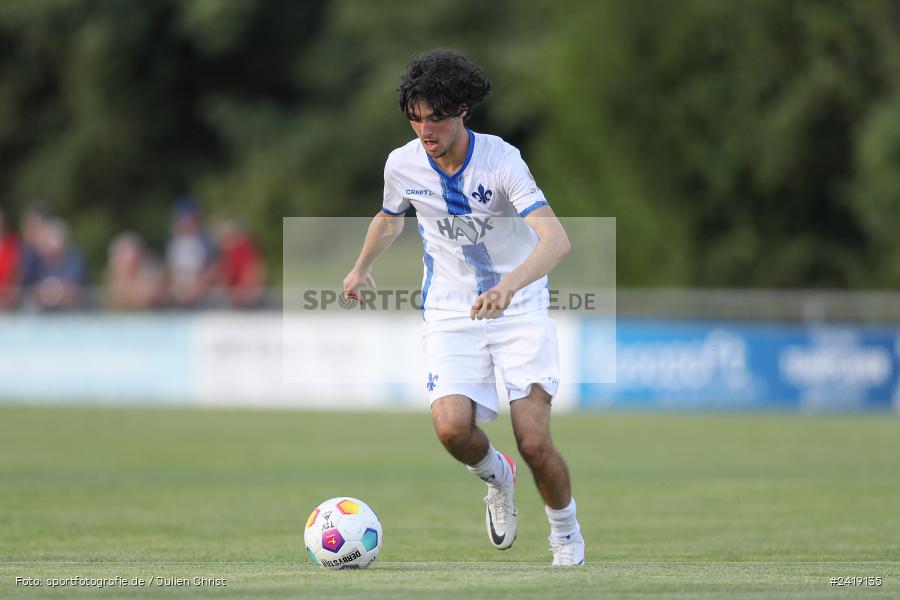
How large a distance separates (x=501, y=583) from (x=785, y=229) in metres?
25.1

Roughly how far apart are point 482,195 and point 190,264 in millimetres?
16844

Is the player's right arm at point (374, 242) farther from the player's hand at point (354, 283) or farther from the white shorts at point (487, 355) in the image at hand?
the white shorts at point (487, 355)

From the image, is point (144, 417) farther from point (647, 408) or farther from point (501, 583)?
point (501, 583)

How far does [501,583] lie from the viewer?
668 centimetres

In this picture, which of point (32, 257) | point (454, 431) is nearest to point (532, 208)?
point (454, 431)

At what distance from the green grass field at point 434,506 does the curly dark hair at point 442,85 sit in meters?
2.32

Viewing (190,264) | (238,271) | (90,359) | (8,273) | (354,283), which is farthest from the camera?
(8,273)

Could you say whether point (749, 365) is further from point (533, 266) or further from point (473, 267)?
point (533, 266)

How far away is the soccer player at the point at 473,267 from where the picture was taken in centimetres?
778

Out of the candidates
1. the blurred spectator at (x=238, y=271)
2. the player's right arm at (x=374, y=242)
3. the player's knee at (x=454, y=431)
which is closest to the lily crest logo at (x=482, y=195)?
the player's right arm at (x=374, y=242)

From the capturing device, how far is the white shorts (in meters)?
8.09

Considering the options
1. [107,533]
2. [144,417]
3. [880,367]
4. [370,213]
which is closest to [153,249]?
[370,213]

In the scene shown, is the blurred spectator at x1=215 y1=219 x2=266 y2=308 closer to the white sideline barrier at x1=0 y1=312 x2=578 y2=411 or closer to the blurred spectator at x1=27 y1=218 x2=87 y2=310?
the white sideline barrier at x1=0 y1=312 x2=578 y2=411

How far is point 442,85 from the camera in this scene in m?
7.68
